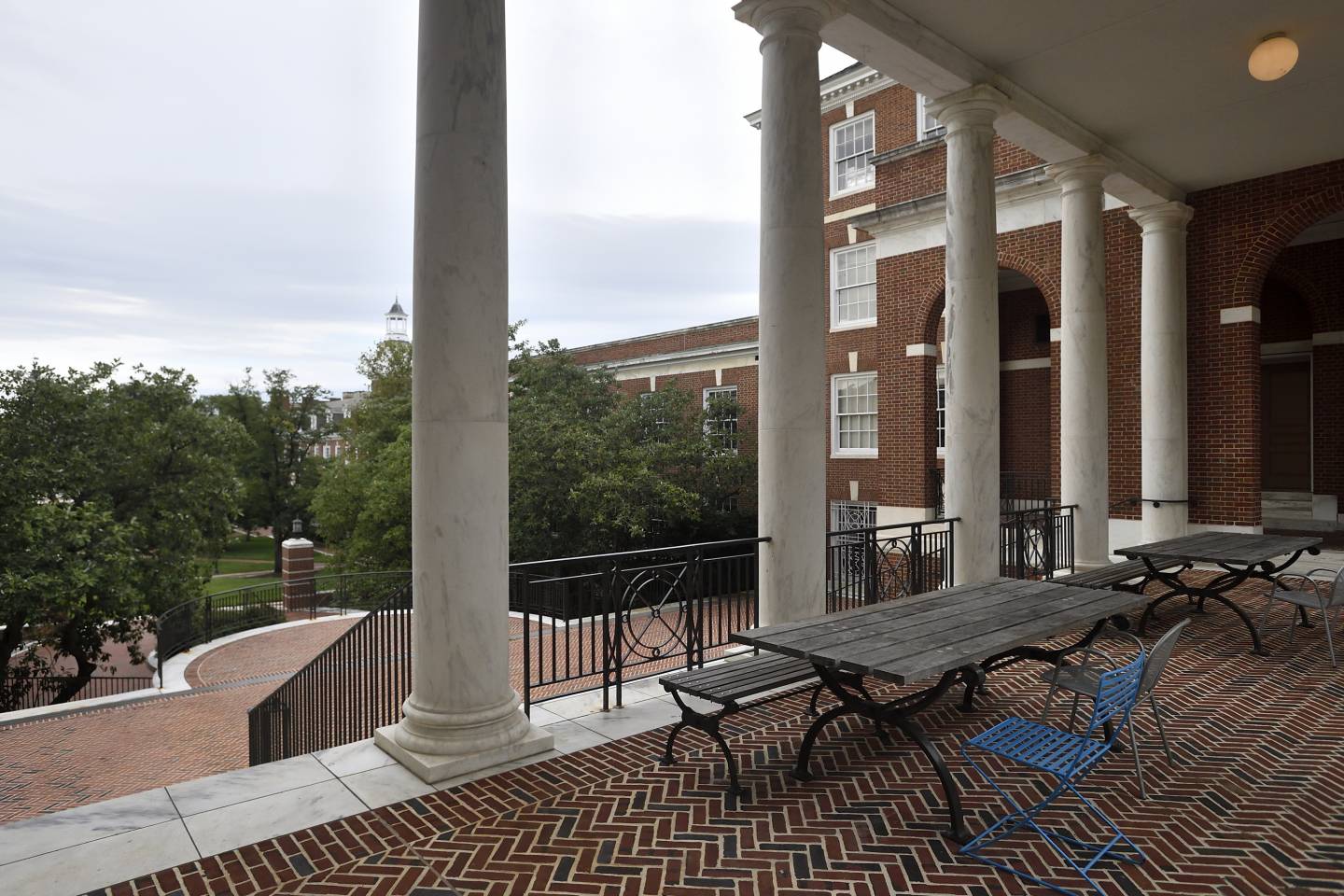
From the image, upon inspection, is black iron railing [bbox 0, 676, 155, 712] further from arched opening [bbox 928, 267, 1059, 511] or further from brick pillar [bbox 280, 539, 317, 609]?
arched opening [bbox 928, 267, 1059, 511]

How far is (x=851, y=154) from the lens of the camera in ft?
67.9

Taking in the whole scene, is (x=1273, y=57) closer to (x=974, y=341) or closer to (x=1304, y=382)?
(x=974, y=341)

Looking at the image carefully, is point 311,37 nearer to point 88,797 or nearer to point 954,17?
point 954,17

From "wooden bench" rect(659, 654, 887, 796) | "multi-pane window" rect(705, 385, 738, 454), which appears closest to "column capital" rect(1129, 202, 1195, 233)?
"wooden bench" rect(659, 654, 887, 796)

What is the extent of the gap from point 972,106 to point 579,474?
13.5 metres

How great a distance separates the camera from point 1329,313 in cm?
1473

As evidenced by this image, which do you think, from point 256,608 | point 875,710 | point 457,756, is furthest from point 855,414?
point 256,608

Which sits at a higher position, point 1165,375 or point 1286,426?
point 1165,375

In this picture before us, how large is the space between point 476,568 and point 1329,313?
1816 centimetres

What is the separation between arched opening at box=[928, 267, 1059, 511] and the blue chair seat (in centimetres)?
1456

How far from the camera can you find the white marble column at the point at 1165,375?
39.1 feet

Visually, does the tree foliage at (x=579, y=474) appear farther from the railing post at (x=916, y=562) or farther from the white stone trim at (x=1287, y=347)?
the white stone trim at (x=1287, y=347)

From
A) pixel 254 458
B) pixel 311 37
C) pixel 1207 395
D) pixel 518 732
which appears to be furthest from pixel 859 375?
pixel 254 458

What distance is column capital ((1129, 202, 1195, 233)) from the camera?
1192 centimetres
